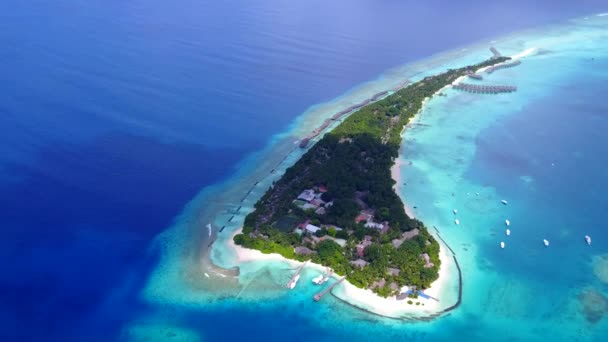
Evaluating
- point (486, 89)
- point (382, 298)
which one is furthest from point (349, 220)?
point (486, 89)

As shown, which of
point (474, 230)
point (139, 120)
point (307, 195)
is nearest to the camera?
point (474, 230)

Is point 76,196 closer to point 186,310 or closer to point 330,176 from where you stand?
point 186,310

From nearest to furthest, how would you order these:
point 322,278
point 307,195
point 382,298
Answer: point 382,298
point 322,278
point 307,195

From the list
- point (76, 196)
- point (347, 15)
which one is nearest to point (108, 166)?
point (76, 196)

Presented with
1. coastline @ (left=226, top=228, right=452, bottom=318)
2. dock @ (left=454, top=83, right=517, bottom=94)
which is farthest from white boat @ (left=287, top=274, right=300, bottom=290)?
dock @ (left=454, top=83, right=517, bottom=94)

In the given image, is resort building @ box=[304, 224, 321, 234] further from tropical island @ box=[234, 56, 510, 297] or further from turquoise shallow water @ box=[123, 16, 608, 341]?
turquoise shallow water @ box=[123, 16, 608, 341]

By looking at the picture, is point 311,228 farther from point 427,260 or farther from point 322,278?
point 427,260
